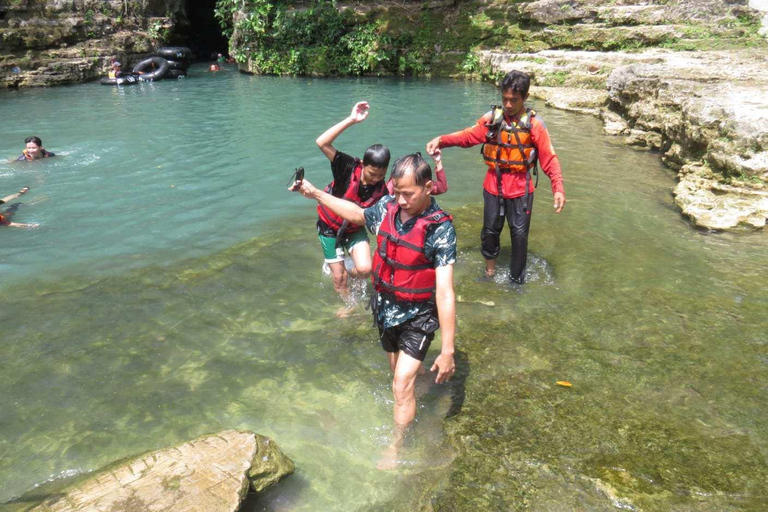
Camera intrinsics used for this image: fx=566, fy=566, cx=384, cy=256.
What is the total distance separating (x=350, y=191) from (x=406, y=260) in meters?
1.83

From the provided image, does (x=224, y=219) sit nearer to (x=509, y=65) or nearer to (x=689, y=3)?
(x=509, y=65)

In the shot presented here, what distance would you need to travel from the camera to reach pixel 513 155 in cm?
573

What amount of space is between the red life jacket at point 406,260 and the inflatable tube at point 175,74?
26.1 metres

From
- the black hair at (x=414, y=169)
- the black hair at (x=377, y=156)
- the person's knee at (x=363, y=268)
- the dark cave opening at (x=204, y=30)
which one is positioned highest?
the dark cave opening at (x=204, y=30)

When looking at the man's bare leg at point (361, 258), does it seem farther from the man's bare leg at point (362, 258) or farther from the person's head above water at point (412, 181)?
the person's head above water at point (412, 181)

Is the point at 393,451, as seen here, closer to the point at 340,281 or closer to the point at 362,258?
the point at 362,258

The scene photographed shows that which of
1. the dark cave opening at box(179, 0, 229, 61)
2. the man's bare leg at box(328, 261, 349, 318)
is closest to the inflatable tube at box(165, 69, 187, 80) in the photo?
the dark cave opening at box(179, 0, 229, 61)

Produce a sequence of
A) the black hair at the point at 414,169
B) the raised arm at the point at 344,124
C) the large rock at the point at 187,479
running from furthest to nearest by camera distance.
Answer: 1. the raised arm at the point at 344,124
2. the black hair at the point at 414,169
3. the large rock at the point at 187,479

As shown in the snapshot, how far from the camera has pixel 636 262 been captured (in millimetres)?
6750

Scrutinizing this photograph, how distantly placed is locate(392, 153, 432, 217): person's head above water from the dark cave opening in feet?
119

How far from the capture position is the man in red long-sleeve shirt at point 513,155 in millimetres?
5523

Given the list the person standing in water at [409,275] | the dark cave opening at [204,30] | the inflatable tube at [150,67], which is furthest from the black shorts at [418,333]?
the dark cave opening at [204,30]

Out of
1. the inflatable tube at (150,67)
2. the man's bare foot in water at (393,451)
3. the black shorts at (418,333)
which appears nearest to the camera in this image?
the black shorts at (418,333)

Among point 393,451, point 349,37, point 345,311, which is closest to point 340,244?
point 345,311
